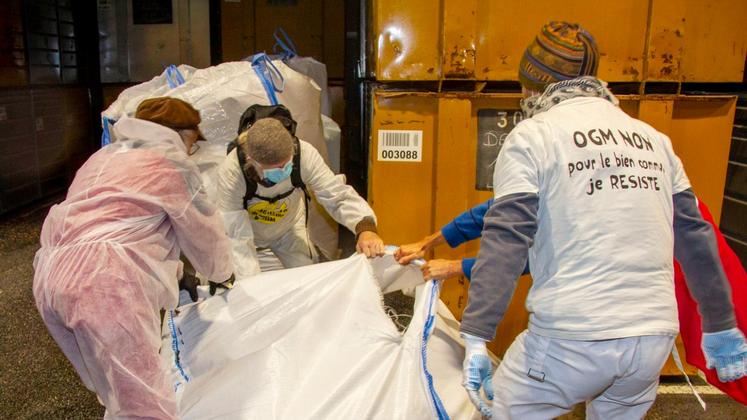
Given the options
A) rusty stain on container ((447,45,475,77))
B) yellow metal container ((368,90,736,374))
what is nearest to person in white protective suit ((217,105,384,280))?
yellow metal container ((368,90,736,374))

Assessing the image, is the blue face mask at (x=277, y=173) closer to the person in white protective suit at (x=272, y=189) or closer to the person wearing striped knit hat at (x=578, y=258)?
the person in white protective suit at (x=272, y=189)

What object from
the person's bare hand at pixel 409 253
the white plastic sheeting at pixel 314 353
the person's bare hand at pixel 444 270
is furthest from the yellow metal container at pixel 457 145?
the person's bare hand at pixel 444 270

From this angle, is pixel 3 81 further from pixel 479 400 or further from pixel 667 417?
pixel 667 417

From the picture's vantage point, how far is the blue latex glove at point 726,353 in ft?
5.64

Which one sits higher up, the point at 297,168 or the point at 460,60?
the point at 460,60

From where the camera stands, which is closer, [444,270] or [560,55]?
[560,55]

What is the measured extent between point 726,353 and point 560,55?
1.02m

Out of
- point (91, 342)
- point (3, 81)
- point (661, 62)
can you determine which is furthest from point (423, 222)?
point (3, 81)

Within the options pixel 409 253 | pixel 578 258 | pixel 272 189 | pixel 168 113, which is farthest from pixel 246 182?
pixel 578 258

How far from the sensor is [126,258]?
1773 millimetres

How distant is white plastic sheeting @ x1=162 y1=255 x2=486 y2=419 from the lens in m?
1.67

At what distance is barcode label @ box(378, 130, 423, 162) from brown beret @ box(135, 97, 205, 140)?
0.81 meters

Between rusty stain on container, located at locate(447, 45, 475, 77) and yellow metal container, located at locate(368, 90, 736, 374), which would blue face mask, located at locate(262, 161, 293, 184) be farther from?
rusty stain on container, located at locate(447, 45, 475, 77)

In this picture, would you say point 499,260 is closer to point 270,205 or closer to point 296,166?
point 296,166
